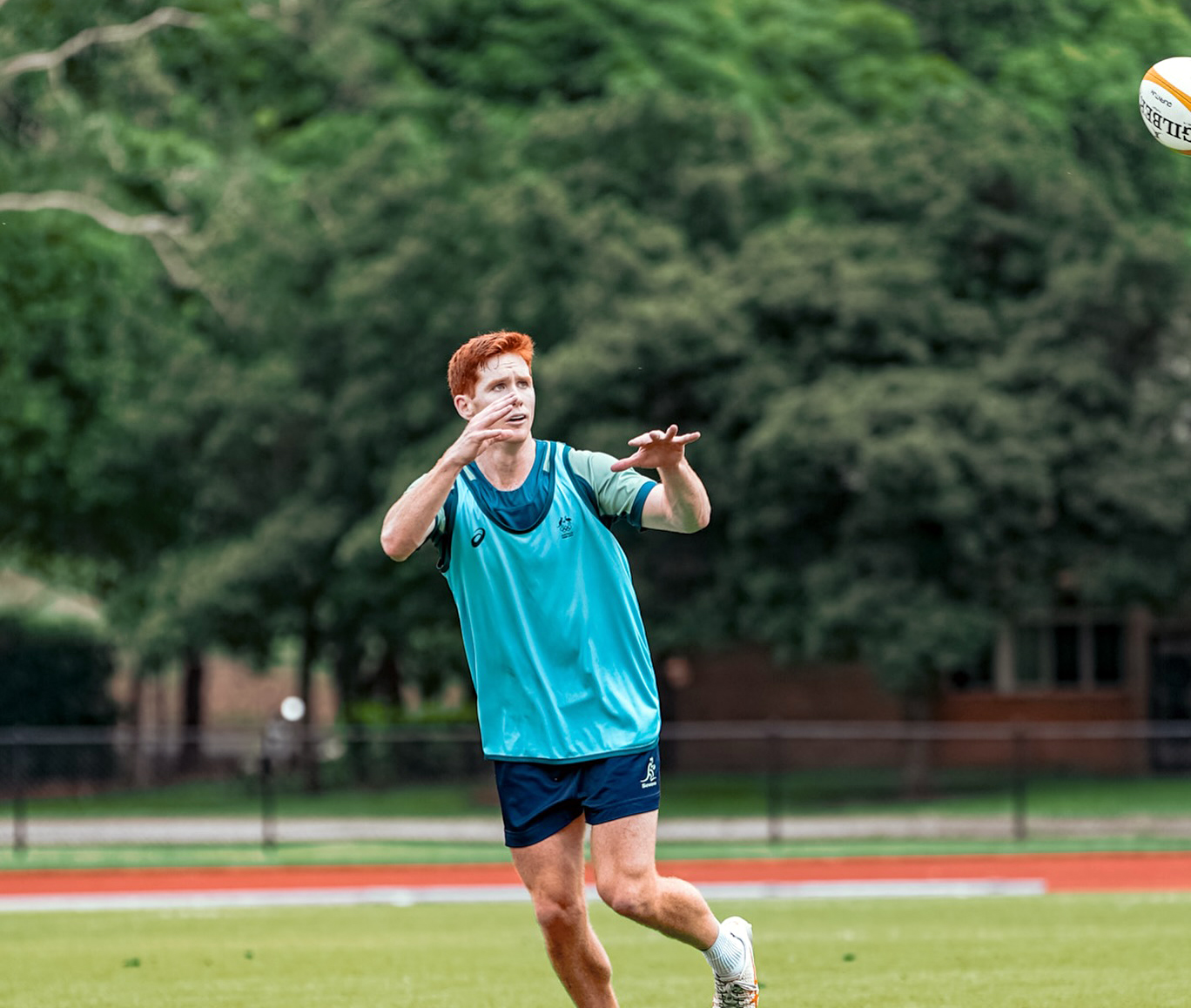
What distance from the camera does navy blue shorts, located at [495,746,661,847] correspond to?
564 cm

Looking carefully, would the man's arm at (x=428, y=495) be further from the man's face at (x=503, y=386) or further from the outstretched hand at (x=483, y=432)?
the man's face at (x=503, y=386)

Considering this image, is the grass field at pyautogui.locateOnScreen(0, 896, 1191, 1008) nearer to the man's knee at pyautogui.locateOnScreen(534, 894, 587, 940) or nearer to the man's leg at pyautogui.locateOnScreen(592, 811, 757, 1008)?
the man's leg at pyautogui.locateOnScreen(592, 811, 757, 1008)

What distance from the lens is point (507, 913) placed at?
13828 millimetres

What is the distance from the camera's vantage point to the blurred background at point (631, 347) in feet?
74.9

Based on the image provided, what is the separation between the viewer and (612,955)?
10742 mm

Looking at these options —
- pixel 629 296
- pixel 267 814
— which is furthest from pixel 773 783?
pixel 629 296

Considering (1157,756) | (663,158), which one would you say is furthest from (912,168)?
(1157,756)

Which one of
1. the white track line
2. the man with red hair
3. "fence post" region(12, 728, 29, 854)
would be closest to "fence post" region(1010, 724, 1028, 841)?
the white track line

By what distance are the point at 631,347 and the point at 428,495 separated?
1789 centimetres

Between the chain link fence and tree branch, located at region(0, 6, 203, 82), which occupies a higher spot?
tree branch, located at region(0, 6, 203, 82)

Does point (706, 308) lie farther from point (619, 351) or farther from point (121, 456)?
point (121, 456)

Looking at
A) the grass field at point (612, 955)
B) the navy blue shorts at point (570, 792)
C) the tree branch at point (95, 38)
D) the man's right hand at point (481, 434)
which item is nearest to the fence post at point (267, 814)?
the grass field at point (612, 955)

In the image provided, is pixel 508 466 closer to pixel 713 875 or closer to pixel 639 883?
pixel 639 883

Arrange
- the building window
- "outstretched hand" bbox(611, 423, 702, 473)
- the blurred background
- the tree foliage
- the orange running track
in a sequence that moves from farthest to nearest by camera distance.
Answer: the building window
the tree foliage
the blurred background
the orange running track
"outstretched hand" bbox(611, 423, 702, 473)
